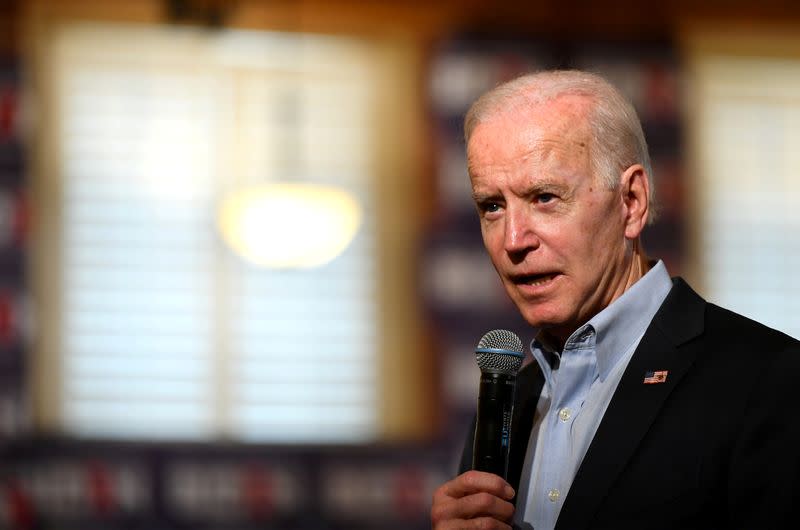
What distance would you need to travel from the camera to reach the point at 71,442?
5.96 meters

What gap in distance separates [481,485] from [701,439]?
0.94ft

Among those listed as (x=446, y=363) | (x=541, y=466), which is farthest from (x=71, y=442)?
(x=541, y=466)

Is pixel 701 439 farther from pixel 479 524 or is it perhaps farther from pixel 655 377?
pixel 479 524

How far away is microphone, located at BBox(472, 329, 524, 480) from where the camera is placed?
1.67m

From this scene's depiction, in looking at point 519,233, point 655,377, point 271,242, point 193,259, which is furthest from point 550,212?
point 193,259

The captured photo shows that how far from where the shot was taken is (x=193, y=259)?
253 inches

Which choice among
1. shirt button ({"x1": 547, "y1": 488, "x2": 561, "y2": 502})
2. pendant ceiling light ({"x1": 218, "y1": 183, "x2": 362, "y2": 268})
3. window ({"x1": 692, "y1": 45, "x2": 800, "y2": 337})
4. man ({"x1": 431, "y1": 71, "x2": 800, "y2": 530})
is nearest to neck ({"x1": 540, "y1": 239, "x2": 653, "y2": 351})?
man ({"x1": 431, "y1": 71, "x2": 800, "y2": 530})

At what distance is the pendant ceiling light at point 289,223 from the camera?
606cm

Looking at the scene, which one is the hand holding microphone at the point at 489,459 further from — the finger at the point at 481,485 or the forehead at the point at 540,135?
the forehead at the point at 540,135

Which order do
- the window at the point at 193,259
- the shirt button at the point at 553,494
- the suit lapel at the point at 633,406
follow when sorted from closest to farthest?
the suit lapel at the point at 633,406
the shirt button at the point at 553,494
the window at the point at 193,259

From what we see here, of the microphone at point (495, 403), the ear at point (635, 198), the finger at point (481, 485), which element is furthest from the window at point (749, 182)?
the finger at point (481, 485)

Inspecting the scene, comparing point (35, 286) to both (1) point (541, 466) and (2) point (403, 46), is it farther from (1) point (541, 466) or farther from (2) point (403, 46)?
(1) point (541, 466)

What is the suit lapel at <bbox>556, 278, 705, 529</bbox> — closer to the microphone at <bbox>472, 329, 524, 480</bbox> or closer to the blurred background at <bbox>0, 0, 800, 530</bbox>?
the microphone at <bbox>472, 329, 524, 480</bbox>

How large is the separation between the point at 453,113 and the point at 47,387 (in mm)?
2542
